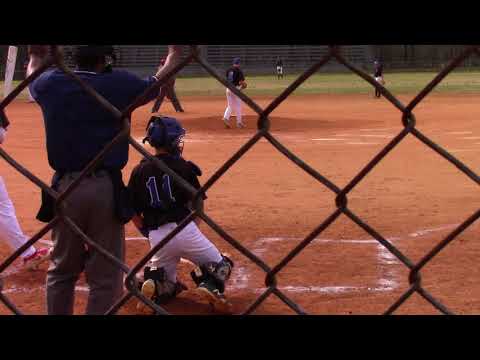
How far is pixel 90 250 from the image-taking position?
4.04 metres

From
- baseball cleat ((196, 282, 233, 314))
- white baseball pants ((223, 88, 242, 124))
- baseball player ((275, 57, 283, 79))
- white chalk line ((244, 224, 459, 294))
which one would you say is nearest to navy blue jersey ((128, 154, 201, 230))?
baseball cleat ((196, 282, 233, 314))

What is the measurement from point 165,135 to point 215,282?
46.4 inches

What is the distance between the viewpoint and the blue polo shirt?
349 centimetres

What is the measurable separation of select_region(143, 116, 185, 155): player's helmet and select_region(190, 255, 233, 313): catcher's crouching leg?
0.92m

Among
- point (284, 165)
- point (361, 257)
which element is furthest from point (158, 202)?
point (284, 165)

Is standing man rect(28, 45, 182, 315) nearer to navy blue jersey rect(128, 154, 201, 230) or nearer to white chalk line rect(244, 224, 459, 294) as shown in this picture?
navy blue jersey rect(128, 154, 201, 230)

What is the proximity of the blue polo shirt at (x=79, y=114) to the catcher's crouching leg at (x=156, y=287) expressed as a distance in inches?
73.4

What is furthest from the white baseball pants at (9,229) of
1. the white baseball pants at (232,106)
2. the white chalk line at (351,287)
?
the white baseball pants at (232,106)

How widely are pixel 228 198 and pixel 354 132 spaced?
811cm

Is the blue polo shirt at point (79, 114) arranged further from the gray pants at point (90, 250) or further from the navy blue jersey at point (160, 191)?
the navy blue jersey at point (160, 191)

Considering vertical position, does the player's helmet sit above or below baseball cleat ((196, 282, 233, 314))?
above
